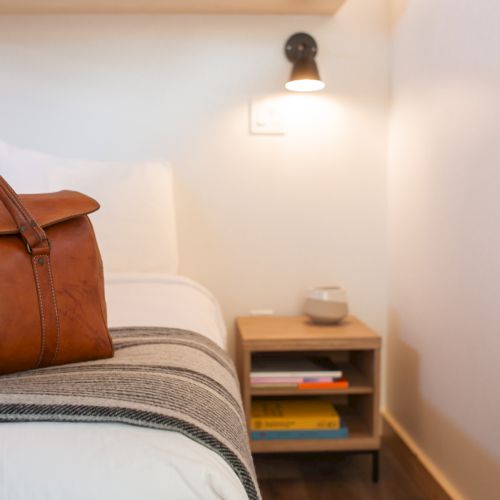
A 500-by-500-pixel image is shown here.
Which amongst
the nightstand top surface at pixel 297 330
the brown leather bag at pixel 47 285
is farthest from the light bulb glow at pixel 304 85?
the brown leather bag at pixel 47 285

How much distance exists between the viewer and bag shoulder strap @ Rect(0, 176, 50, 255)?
95 centimetres

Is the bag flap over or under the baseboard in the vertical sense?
over

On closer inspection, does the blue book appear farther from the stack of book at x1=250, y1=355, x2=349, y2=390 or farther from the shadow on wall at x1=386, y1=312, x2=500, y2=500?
the shadow on wall at x1=386, y1=312, x2=500, y2=500

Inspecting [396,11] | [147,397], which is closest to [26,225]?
[147,397]

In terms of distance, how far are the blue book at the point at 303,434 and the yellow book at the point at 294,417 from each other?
0.01 metres

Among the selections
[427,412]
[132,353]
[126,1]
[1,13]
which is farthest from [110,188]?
[427,412]

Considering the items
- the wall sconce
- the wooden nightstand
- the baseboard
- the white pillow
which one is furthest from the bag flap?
the baseboard

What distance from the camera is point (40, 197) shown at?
1034mm

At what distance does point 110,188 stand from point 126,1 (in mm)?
602

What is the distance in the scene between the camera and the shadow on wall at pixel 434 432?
1.47m

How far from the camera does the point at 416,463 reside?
187cm

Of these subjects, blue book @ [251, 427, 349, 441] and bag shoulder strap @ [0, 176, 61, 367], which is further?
blue book @ [251, 427, 349, 441]

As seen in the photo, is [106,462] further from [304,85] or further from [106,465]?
[304,85]

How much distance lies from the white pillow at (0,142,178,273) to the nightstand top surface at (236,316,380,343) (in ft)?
1.03
